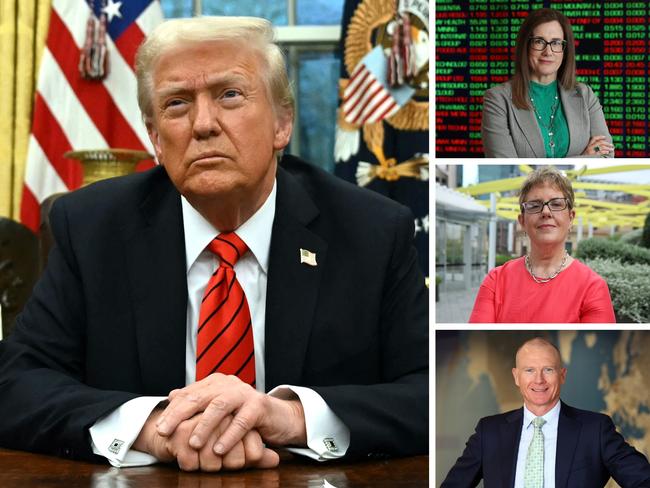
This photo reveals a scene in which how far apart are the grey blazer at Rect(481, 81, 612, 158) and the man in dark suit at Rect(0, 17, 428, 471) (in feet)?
2.32

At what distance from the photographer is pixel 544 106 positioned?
97 centimetres

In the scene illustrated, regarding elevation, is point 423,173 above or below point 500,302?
above

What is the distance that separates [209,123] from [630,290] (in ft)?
3.18

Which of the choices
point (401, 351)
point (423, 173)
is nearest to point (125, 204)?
point (401, 351)

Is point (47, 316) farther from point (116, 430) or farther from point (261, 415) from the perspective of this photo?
point (261, 415)

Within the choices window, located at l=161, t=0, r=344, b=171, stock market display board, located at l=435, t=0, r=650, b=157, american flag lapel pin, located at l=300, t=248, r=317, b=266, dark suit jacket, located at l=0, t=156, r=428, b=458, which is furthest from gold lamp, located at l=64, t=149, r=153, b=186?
stock market display board, located at l=435, t=0, r=650, b=157

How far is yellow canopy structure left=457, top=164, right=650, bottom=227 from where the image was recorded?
0.93 metres

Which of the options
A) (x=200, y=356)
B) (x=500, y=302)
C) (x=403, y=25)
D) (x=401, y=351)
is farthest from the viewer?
(x=403, y=25)

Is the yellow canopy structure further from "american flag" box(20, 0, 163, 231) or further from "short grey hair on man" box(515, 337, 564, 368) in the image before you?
"american flag" box(20, 0, 163, 231)

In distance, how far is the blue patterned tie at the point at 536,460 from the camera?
0.93 m

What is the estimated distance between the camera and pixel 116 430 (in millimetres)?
1473

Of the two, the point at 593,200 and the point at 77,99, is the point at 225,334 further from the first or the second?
the point at 77,99

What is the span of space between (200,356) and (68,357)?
0.29 metres

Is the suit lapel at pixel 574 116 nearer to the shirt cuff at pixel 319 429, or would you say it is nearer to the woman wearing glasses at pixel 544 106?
the woman wearing glasses at pixel 544 106
